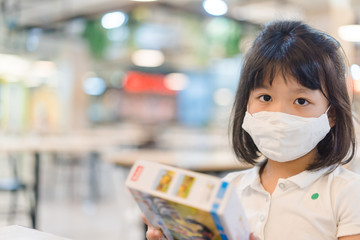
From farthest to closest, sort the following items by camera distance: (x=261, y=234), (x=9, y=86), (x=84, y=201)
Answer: (x=9, y=86), (x=84, y=201), (x=261, y=234)

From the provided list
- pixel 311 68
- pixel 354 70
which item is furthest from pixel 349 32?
pixel 311 68

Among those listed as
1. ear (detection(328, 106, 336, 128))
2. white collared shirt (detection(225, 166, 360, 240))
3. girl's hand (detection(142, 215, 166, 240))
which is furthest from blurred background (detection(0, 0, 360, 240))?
girl's hand (detection(142, 215, 166, 240))

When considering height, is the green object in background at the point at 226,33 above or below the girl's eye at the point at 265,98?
above

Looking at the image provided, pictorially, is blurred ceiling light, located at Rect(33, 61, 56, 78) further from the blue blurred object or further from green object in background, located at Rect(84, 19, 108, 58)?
the blue blurred object

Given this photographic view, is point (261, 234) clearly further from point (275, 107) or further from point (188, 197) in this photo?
point (188, 197)

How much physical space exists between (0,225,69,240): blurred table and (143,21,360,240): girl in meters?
0.29

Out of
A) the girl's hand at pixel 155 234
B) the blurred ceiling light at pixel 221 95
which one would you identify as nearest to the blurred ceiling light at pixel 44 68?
the blurred ceiling light at pixel 221 95

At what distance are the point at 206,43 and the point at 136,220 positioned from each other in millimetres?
6396

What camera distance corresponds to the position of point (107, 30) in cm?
902

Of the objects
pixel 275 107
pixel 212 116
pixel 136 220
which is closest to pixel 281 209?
pixel 275 107

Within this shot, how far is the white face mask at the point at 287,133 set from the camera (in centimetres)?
112

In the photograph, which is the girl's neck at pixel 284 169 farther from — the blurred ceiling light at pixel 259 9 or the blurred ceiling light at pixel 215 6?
the blurred ceiling light at pixel 259 9

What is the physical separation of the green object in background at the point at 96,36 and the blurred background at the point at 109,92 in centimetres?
2

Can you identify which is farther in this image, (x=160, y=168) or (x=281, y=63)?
(x=281, y=63)
